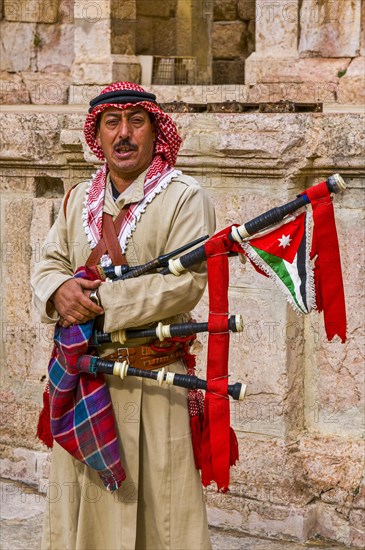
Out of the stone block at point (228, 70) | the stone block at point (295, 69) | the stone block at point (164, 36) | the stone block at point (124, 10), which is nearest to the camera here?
the stone block at point (295, 69)

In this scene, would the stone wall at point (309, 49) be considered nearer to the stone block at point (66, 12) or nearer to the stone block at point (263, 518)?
the stone block at point (66, 12)

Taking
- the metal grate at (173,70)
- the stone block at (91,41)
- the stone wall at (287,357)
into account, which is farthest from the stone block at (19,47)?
the stone wall at (287,357)

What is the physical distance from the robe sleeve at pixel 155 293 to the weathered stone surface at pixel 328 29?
120 inches

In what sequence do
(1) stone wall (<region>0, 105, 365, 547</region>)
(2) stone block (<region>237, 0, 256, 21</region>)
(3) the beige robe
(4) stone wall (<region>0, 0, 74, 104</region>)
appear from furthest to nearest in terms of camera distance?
(2) stone block (<region>237, 0, 256, 21</region>)
(4) stone wall (<region>0, 0, 74, 104</region>)
(1) stone wall (<region>0, 105, 365, 547</region>)
(3) the beige robe

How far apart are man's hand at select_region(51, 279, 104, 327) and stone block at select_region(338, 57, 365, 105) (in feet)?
9.88

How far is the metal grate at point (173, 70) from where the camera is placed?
26.9 ft

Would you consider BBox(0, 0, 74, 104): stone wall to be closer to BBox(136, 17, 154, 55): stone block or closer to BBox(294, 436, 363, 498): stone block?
BBox(136, 17, 154, 55): stone block

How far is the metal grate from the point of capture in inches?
322

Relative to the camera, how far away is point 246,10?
1139 centimetres

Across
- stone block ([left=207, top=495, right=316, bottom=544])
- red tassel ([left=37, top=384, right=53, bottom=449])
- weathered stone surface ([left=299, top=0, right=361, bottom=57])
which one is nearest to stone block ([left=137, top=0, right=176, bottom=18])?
weathered stone surface ([left=299, top=0, right=361, bottom=57])

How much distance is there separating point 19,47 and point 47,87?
0.56 meters

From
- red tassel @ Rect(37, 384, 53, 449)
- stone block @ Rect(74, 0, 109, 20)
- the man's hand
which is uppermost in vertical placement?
stone block @ Rect(74, 0, 109, 20)

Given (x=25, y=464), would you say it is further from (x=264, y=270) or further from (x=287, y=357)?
(x=264, y=270)

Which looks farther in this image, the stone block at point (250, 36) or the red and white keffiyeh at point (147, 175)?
the stone block at point (250, 36)
